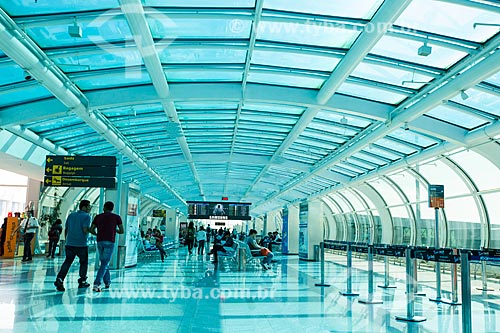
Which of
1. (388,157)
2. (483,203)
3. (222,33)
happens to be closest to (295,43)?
(222,33)

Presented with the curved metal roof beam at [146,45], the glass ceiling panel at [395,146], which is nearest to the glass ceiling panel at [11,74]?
the curved metal roof beam at [146,45]

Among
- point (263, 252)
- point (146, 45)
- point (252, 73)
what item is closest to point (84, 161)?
point (252, 73)

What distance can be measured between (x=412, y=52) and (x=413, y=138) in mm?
6587

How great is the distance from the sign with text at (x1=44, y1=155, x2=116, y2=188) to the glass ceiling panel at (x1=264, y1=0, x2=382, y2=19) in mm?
6805

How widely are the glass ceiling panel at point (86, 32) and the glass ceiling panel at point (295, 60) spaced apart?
2.78 meters

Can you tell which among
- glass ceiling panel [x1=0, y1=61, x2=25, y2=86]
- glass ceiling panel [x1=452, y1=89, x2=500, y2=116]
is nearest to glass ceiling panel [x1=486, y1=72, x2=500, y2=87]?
glass ceiling panel [x1=452, y1=89, x2=500, y2=116]

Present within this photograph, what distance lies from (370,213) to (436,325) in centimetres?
2360

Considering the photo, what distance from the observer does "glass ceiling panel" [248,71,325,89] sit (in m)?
11.2

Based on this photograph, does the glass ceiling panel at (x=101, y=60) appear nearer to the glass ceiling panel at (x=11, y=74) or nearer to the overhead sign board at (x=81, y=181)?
the glass ceiling panel at (x=11, y=74)

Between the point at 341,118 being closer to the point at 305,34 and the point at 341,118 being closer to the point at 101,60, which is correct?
the point at 305,34

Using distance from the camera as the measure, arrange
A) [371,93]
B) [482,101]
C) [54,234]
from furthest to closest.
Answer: [54,234] < [371,93] < [482,101]

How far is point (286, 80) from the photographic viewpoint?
11609mm

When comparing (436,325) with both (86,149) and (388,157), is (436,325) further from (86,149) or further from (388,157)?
(86,149)

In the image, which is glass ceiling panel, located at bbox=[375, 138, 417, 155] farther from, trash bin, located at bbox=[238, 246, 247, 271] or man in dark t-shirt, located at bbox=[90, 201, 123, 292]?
man in dark t-shirt, located at bbox=[90, 201, 123, 292]
